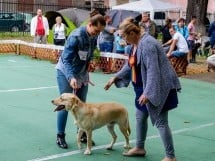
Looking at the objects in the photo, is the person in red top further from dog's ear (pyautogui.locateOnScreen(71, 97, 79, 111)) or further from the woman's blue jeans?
dog's ear (pyautogui.locateOnScreen(71, 97, 79, 111))

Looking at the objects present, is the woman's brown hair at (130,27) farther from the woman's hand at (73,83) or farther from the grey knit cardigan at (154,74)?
the woman's hand at (73,83)

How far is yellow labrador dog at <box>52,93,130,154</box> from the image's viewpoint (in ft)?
19.1

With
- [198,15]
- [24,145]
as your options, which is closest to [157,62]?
[24,145]

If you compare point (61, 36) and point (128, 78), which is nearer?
point (128, 78)

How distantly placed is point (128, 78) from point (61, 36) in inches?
524

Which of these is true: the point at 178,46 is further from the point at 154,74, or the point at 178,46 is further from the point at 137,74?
the point at 154,74

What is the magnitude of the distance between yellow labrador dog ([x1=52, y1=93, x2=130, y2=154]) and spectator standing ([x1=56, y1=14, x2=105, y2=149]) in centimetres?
21

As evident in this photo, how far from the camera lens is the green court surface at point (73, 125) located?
20.4 feet

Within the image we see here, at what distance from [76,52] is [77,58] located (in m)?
0.08

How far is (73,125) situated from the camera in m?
7.70

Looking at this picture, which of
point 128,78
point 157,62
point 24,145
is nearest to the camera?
point 157,62

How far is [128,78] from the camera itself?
5.89 m

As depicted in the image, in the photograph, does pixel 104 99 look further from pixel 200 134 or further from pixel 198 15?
pixel 198 15

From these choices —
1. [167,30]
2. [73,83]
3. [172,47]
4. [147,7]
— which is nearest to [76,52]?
[73,83]
